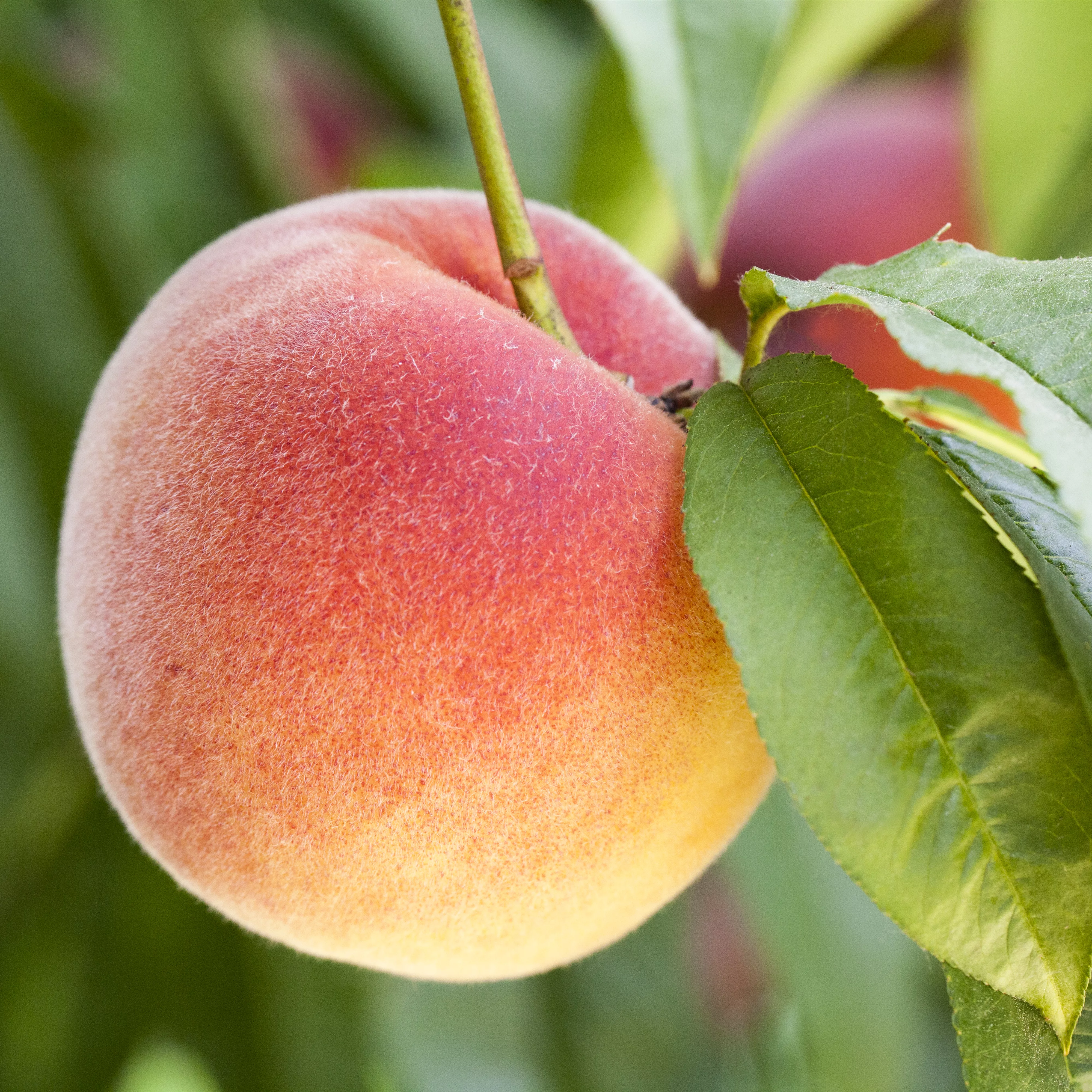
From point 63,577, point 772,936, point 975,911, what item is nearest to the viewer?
point 975,911

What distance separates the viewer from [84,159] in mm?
1432

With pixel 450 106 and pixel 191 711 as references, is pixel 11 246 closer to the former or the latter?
pixel 450 106

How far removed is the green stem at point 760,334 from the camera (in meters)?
0.54

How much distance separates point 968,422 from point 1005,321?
0.72 ft

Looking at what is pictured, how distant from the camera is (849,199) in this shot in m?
1.26

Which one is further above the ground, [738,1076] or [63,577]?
[63,577]

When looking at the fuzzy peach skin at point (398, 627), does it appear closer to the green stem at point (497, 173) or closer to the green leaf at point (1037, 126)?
the green stem at point (497, 173)

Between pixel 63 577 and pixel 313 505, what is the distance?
20 centimetres

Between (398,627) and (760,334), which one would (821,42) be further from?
(398,627)

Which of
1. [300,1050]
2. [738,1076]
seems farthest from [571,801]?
[738,1076]

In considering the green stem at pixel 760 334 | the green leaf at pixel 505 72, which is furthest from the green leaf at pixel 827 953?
the green leaf at pixel 505 72

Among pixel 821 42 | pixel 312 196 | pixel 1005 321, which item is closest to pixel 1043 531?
pixel 1005 321

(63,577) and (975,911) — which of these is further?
(63,577)

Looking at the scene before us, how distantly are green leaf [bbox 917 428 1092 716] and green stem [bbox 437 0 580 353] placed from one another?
183 mm
